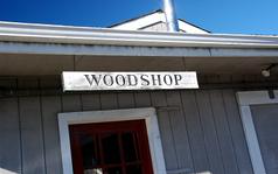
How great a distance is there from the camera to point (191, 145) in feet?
13.3

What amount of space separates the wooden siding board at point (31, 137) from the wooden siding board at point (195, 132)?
1.62m

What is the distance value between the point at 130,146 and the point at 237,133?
1.36m

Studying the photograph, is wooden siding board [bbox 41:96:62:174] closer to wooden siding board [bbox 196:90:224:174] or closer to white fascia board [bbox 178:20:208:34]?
wooden siding board [bbox 196:90:224:174]

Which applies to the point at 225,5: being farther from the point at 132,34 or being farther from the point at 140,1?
the point at 132,34

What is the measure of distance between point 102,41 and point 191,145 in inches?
68.7

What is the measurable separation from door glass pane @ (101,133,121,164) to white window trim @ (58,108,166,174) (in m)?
0.18

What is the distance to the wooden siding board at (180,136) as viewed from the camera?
3.94 metres

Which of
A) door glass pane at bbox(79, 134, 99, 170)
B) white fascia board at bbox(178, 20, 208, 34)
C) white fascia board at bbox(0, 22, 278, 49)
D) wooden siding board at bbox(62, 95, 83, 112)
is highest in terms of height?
white fascia board at bbox(178, 20, 208, 34)

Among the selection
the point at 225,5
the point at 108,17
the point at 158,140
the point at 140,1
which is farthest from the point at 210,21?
the point at 158,140

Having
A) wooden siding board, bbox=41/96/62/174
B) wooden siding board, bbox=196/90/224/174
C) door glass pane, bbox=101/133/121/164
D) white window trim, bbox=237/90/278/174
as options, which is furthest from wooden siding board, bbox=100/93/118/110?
white window trim, bbox=237/90/278/174

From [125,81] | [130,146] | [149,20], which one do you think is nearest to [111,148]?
[130,146]

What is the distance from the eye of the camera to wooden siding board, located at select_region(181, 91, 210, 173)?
402 cm

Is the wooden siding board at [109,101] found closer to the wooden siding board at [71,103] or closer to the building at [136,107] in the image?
→ the building at [136,107]

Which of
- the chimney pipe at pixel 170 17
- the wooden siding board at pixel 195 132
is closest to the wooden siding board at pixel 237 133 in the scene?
the wooden siding board at pixel 195 132
